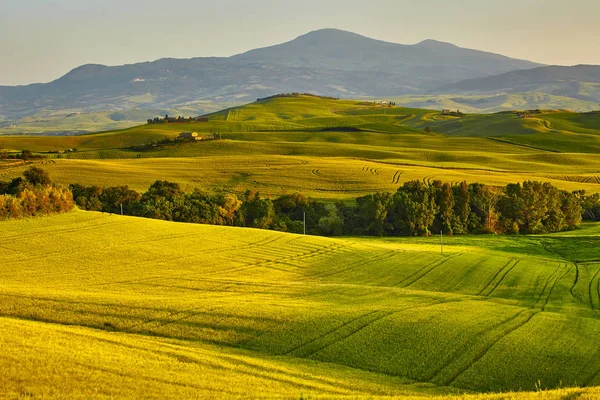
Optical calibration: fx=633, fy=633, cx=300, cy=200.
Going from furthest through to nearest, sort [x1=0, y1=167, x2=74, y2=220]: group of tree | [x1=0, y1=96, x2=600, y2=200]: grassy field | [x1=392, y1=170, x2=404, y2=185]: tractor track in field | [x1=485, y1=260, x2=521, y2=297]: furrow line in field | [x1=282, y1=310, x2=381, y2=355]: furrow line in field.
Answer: [x1=0, y1=96, x2=600, y2=200]: grassy field
[x1=392, y1=170, x2=404, y2=185]: tractor track in field
[x1=0, y1=167, x2=74, y2=220]: group of tree
[x1=485, y1=260, x2=521, y2=297]: furrow line in field
[x1=282, y1=310, x2=381, y2=355]: furrow line in field

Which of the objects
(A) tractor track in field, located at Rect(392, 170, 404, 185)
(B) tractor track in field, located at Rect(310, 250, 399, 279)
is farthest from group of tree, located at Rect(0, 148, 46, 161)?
(B) tractor track in field, located at Rect(310, 250, 399, 279)

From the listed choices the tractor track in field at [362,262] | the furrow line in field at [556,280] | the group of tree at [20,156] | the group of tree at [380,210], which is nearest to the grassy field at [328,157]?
the group of tree at [20,156]

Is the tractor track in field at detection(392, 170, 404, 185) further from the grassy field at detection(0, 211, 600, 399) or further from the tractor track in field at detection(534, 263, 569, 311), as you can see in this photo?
the tractor track in field at detection(534, 263, 569, 311)

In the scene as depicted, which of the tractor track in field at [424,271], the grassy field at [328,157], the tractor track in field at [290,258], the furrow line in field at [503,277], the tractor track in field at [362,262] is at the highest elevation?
the grassy field at [328,157]

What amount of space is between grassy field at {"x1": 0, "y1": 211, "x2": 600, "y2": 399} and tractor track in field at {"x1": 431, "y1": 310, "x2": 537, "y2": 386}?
3.8 inches

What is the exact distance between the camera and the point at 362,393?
67.5 ft

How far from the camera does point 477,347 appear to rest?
86.3 feet

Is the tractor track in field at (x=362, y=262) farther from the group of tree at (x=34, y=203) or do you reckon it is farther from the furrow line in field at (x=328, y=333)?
the group of tree at (x=34, y=203)

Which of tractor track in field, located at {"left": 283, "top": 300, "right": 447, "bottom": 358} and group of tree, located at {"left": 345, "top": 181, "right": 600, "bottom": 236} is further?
group of tree, located at {"left": 345, "top": 181, "right": 600, "bottom": 236}

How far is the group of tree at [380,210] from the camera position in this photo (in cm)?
7431

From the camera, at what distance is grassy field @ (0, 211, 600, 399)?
19.9 m

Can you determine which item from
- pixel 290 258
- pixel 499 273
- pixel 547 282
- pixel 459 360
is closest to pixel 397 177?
pixel 499 273

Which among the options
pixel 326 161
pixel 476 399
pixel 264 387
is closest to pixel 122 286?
pixel 264 387

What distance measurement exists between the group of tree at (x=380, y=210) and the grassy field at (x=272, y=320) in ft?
70.7
